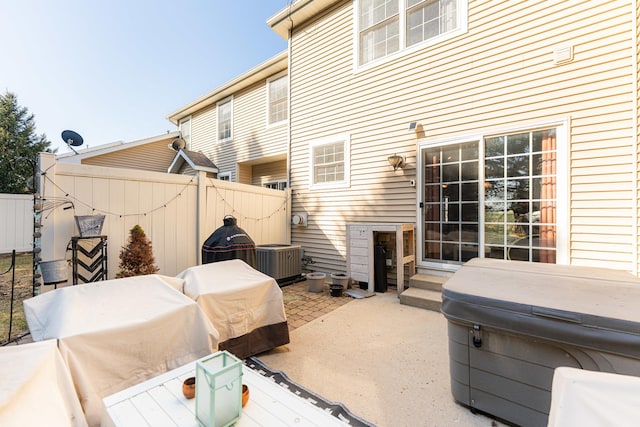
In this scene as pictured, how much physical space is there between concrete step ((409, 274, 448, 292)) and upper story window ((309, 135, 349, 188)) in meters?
2.46

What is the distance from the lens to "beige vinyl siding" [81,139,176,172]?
9367 millimetres

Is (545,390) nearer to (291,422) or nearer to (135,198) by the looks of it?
(291,422)

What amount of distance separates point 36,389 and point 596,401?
220 cm

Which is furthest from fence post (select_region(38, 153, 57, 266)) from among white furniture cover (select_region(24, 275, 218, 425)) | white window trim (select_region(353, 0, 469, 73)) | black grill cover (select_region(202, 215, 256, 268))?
white window trim (select_region(353, 0, 469, 73))

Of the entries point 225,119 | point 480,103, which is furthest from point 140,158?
point 480,103

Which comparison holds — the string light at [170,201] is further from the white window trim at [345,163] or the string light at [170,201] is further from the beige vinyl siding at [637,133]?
the beige vinyl siding at [637,133]

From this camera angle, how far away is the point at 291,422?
49.3 inches

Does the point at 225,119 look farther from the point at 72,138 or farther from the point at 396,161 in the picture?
the point at 396,161

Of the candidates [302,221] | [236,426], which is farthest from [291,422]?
[302,221]

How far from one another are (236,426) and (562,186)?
15.7ft

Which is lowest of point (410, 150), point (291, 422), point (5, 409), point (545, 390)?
point (545, 390)

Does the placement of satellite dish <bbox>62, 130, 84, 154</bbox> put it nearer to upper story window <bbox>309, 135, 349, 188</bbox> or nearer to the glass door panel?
upper story window <bbox>309, 135, 349, 188</bbox>

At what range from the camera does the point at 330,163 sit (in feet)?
21.2

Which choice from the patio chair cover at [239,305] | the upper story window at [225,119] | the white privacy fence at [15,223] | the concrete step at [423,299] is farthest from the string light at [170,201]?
the white privacy fence at [15,223]
